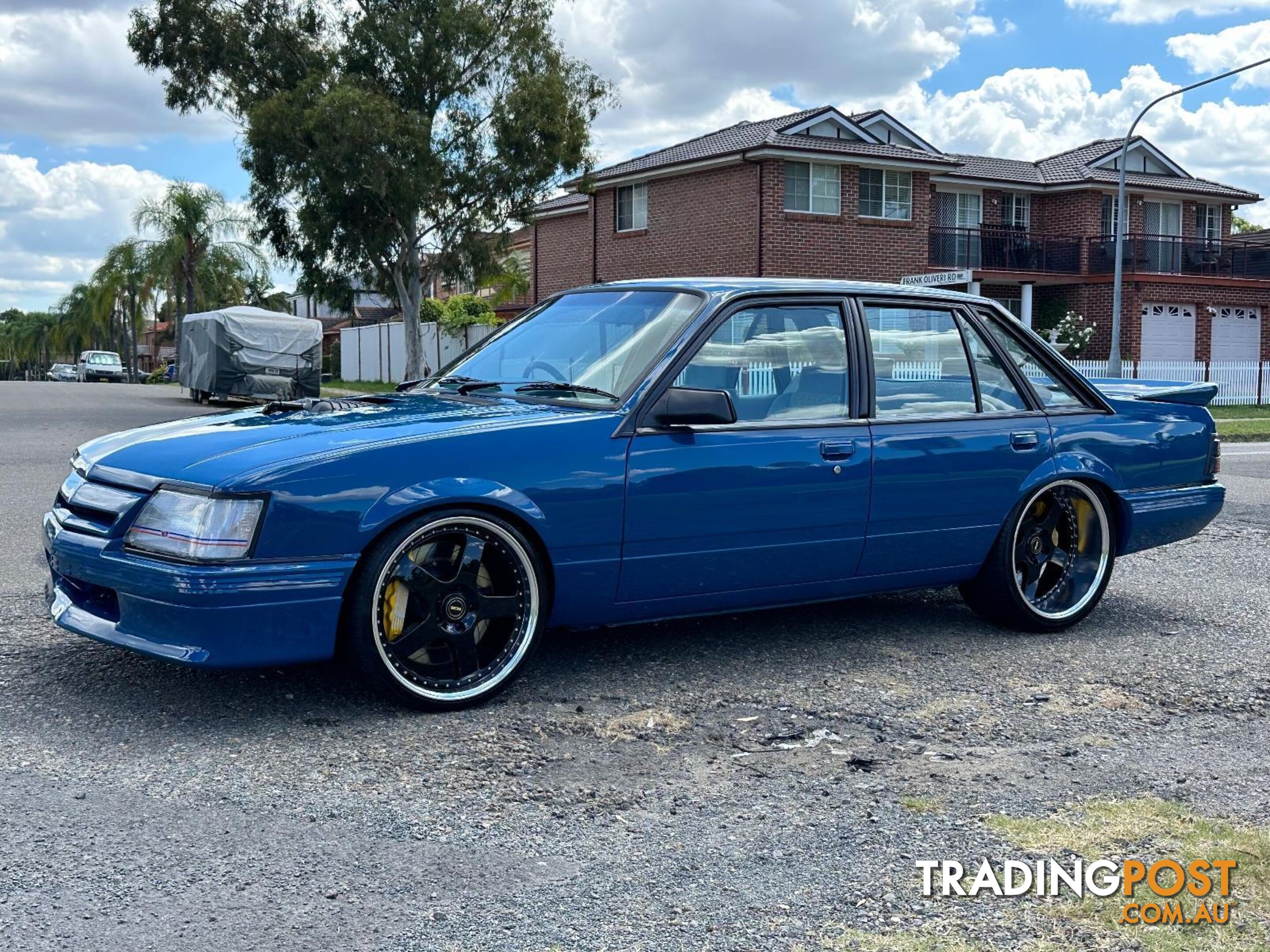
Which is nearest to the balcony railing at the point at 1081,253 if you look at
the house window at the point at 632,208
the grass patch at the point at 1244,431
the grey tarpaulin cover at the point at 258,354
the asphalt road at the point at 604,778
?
the house window at the point at 632,208

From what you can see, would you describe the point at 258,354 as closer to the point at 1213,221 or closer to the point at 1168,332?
the point at 1168,332

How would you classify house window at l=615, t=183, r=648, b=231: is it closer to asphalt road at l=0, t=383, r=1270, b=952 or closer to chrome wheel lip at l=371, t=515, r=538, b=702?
asphalt road at l=0, t=383, r=1270, b=952

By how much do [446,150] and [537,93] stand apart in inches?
83.7

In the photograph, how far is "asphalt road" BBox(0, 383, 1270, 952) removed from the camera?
296 cm

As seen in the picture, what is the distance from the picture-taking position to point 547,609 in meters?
4.61

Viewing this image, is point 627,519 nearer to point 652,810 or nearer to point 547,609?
point 547,609

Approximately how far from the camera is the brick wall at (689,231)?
3117 centimetres

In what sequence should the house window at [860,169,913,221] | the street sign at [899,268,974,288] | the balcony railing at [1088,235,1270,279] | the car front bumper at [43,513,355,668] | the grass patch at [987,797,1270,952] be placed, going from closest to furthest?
the grass patch at [987,797,1270,952]
the car front bumper at [43,513,355,668]
the street sign at [899,268,974,288]
the house window at [860,169,913,221]
the balcony railing at [1088,235,1270,279]

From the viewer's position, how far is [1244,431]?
21.5m

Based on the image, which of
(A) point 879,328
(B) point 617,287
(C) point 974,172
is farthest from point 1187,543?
(C) point 974,172

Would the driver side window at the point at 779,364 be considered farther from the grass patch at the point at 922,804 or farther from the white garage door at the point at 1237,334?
the white garage door at the point at 1237,334

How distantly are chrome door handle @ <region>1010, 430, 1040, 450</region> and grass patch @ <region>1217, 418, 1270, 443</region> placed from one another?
50.2ft

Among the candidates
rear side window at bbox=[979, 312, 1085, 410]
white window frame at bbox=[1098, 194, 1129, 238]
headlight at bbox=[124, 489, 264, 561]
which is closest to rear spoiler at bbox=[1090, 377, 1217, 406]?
rear side window at bbox=[979, 312, 1085, 410]

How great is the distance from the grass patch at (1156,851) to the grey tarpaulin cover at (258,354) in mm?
26071
